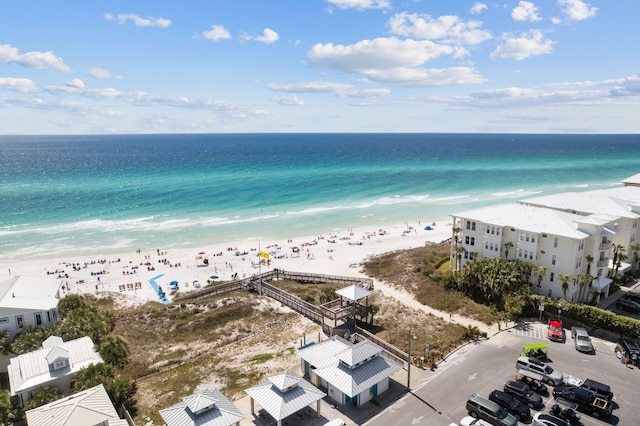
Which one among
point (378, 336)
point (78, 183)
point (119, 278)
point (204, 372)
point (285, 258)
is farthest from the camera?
point (78, 183)

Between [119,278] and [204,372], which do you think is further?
[119,278]

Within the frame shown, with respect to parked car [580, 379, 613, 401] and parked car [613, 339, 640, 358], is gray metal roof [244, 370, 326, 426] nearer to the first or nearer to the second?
parked car [580, 379, 613, 401]

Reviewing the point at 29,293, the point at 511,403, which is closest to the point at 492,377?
the point at 511,403

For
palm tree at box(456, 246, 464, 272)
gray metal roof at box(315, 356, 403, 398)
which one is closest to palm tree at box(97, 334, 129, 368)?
gray metal roof at box(315, 356, 403, 398)

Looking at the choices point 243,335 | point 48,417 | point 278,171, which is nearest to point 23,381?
point 48,417

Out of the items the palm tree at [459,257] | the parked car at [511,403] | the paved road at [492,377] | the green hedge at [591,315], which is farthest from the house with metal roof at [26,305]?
the green hedge at [591,315]

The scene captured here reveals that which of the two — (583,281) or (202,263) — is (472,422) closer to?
(583,281)

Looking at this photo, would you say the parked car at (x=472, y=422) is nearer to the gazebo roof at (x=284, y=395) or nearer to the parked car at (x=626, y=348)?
the gazebo roof at (x=284, y=395)

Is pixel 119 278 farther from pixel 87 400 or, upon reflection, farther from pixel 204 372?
pixel 87 400
